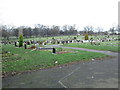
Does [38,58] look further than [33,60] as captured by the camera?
Yes

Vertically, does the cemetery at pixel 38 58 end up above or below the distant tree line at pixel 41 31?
below

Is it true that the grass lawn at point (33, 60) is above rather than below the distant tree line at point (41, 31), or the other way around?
below

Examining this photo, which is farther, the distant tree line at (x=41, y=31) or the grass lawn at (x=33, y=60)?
the distant tree line at (x=41, y=31)

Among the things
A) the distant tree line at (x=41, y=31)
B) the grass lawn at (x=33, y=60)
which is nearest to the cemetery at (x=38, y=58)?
the grass lawn at (x=33, y=60)

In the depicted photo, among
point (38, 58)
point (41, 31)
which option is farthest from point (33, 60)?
point (41, 31)

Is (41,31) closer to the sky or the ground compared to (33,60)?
closer to the sky

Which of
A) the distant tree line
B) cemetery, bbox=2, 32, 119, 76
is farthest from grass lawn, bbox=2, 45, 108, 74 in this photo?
the distant tree line

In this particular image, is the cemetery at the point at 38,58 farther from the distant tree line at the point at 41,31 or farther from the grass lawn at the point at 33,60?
the distant tree line at the point at 41,31

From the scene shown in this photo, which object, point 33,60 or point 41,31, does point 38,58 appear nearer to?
point 33,60

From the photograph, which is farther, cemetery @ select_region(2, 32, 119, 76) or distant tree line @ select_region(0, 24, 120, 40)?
distant tree line @ select_region(0, 24, 120, 40)

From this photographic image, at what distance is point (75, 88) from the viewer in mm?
5691

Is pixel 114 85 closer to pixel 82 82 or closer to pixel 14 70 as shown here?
pixel 82 82

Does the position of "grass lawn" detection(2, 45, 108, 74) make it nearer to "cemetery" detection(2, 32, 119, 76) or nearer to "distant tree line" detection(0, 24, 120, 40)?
"cemetery" detection(2, 32, 119, 76)

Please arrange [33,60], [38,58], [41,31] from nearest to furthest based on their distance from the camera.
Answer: [33,60] < [38,58] < [41,31]
